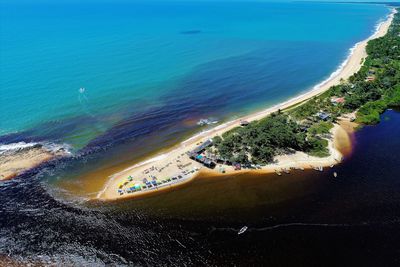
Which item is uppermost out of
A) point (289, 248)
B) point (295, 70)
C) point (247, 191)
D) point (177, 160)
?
point (295, 70)

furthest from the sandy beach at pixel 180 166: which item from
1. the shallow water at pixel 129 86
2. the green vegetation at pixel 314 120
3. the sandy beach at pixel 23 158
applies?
the sandy beach at pixel 23 158

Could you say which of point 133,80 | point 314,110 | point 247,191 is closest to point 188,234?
point 247,191

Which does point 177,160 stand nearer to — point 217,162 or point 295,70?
point 217,162

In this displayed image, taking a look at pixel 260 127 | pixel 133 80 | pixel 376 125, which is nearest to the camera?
pixel 260 127

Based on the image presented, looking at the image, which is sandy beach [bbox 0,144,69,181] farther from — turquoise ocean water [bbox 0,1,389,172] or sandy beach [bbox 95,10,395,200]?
sandy beach [bbox 95,10,395,200]

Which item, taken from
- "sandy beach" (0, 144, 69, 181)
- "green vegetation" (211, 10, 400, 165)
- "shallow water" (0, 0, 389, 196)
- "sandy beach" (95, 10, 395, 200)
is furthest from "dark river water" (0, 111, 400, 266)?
"shallow water" (0, 0, 389, 196)

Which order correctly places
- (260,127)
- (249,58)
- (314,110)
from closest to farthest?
(260,127) < (314,110) < (249,58)

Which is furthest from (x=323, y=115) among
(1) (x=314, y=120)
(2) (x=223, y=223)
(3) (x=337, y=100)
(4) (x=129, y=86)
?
(4) (x=129, y=86)
